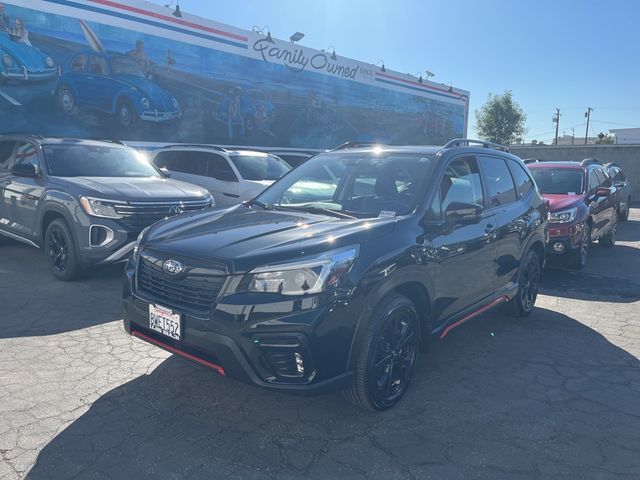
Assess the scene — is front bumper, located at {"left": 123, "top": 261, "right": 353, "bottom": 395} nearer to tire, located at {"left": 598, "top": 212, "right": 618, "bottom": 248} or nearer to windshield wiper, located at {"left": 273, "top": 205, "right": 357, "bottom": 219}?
windshield wiper, located at {"left": 273, "top": 205, "right": 357, "bottom": 219}

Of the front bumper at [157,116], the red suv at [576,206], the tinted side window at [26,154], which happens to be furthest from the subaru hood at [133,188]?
the front bumper at [157,116]

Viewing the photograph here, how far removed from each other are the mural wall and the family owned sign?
1.4 inches

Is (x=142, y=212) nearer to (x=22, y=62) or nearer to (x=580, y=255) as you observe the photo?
(x=580, y=255)

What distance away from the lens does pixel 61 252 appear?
632 centimetres

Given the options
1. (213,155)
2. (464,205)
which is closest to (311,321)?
(464,205)

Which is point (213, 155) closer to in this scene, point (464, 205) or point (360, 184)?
point (360, 184)

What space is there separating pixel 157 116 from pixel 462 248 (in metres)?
11.9

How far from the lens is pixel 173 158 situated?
11203 millimetres

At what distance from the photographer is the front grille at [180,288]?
3.05m

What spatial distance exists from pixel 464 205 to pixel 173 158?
8.59 metres

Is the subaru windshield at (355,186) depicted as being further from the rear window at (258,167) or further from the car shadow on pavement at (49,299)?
the rear window at (258,167)

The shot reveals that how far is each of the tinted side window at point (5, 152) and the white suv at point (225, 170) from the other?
3470 mm

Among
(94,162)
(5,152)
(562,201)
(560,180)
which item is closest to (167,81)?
(5,152)

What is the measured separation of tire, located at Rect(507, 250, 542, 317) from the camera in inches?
215
